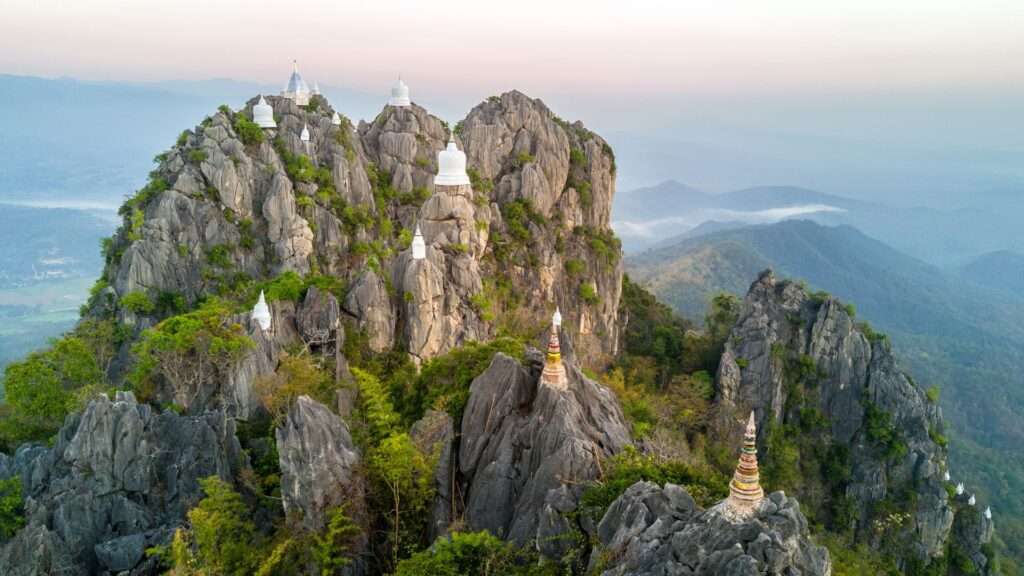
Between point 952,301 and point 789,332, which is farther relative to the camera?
point 952,301

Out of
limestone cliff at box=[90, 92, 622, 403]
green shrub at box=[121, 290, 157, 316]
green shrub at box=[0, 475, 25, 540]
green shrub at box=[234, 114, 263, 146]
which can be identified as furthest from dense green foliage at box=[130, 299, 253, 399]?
green shrub at box=[234, 114, 263, 146]

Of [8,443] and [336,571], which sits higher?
[336,571]

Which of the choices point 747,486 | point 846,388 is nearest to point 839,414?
point 846,388

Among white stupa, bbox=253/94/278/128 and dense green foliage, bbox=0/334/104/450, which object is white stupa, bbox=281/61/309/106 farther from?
dense green foliage, bbox=0/334/104/450

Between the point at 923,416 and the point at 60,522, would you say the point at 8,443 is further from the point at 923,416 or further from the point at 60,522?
the point at 923,416

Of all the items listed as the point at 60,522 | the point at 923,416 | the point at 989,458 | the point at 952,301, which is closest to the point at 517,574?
the point at 60,522

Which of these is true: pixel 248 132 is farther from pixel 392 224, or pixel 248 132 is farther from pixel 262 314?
pixel 262 314

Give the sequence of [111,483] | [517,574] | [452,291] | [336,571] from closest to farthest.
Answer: [517,574] → [336,571] → [111,483] → [452,291]
